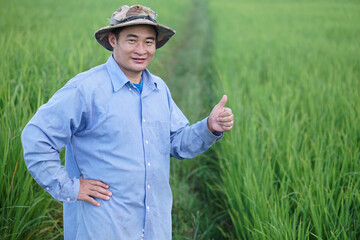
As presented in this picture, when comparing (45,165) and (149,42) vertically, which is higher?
(149,42)

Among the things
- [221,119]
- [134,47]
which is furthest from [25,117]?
[221,119]

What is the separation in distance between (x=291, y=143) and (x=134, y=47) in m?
1.56

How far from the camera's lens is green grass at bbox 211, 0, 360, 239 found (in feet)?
5.37

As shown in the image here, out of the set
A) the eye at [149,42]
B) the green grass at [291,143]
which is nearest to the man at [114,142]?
the eye at [149,42]

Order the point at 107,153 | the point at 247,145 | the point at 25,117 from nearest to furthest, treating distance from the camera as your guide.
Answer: the point at 107,153
the point at 25,117
the point at 247,145

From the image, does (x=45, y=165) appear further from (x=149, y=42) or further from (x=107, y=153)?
(x=149, y=42)

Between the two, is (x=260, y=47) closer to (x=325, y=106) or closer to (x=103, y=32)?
(x=325, y=106)

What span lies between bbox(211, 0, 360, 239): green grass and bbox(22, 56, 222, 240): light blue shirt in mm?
530

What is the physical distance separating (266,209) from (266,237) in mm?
145

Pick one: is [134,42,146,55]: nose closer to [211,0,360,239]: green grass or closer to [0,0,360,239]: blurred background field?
[0,0,360,239]: blurred background field

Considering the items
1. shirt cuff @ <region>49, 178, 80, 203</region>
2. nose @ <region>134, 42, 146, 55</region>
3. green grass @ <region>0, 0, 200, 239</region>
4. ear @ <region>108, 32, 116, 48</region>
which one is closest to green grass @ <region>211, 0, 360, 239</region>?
green grass @ <region>0, 0, 200, 239</region>

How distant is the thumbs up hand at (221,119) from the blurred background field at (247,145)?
496 mm

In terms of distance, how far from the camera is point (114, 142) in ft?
3.98

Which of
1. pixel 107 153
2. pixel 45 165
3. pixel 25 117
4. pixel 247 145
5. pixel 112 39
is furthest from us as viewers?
pixel 247 145
